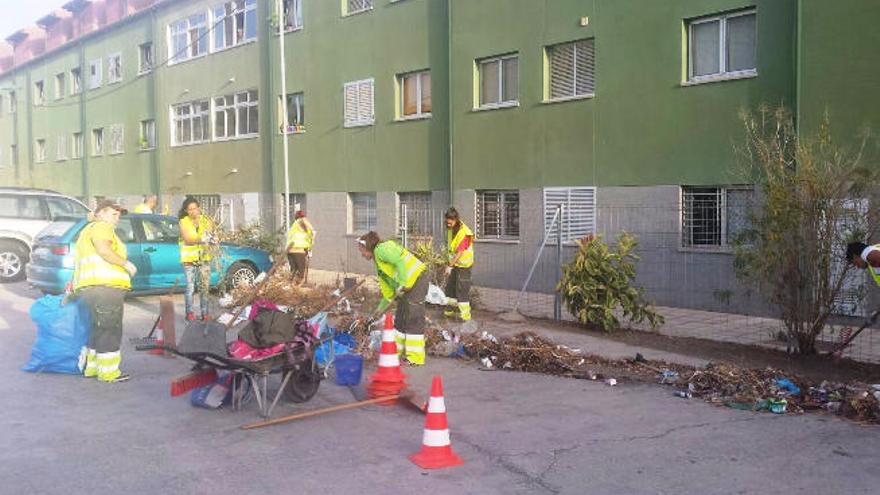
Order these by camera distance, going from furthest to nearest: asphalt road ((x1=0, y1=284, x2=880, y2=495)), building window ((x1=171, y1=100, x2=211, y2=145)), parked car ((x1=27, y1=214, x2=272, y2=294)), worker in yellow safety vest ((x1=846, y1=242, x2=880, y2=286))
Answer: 1. building window ((x1=171, y1=100, x2=211, y2=145))
2. parked car ((x1=27, y1=214, x2=272, y2=294))
3. worker in yellow safety vest ((x1=846, y1=242, x2=880, y2=286))
4. asphalt road ((x1=0, y1=284, x2=880, y2=495))

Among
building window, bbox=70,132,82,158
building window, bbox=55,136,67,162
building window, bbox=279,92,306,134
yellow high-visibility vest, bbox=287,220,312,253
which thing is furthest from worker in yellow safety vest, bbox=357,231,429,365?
building window, bbox=55,136,67,162

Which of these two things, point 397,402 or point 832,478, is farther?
point 397,402

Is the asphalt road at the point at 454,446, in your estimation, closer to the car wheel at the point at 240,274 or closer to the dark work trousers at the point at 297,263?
the dark work trousers at the point at 297,263

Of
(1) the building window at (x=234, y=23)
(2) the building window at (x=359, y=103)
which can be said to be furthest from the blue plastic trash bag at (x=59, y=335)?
(1) the building window at (x=234, y=23)

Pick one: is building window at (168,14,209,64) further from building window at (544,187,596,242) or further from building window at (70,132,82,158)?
building window at (544,187,596,242)

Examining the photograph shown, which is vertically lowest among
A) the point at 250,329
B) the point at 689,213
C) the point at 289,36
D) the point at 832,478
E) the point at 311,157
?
the point at 832,478

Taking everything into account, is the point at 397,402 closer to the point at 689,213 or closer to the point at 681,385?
the point at 681,385

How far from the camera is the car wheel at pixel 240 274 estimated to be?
583 inches

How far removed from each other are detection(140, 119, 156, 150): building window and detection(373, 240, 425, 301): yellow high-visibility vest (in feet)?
81.9

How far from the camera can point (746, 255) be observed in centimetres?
909

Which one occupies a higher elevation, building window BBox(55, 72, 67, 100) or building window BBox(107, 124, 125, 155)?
building window BBox(55, 72, 67, 100)

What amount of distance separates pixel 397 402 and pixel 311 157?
16.1 meters

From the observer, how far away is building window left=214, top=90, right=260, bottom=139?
82.7 ft

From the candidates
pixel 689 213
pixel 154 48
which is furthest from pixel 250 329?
pixel 154 48
